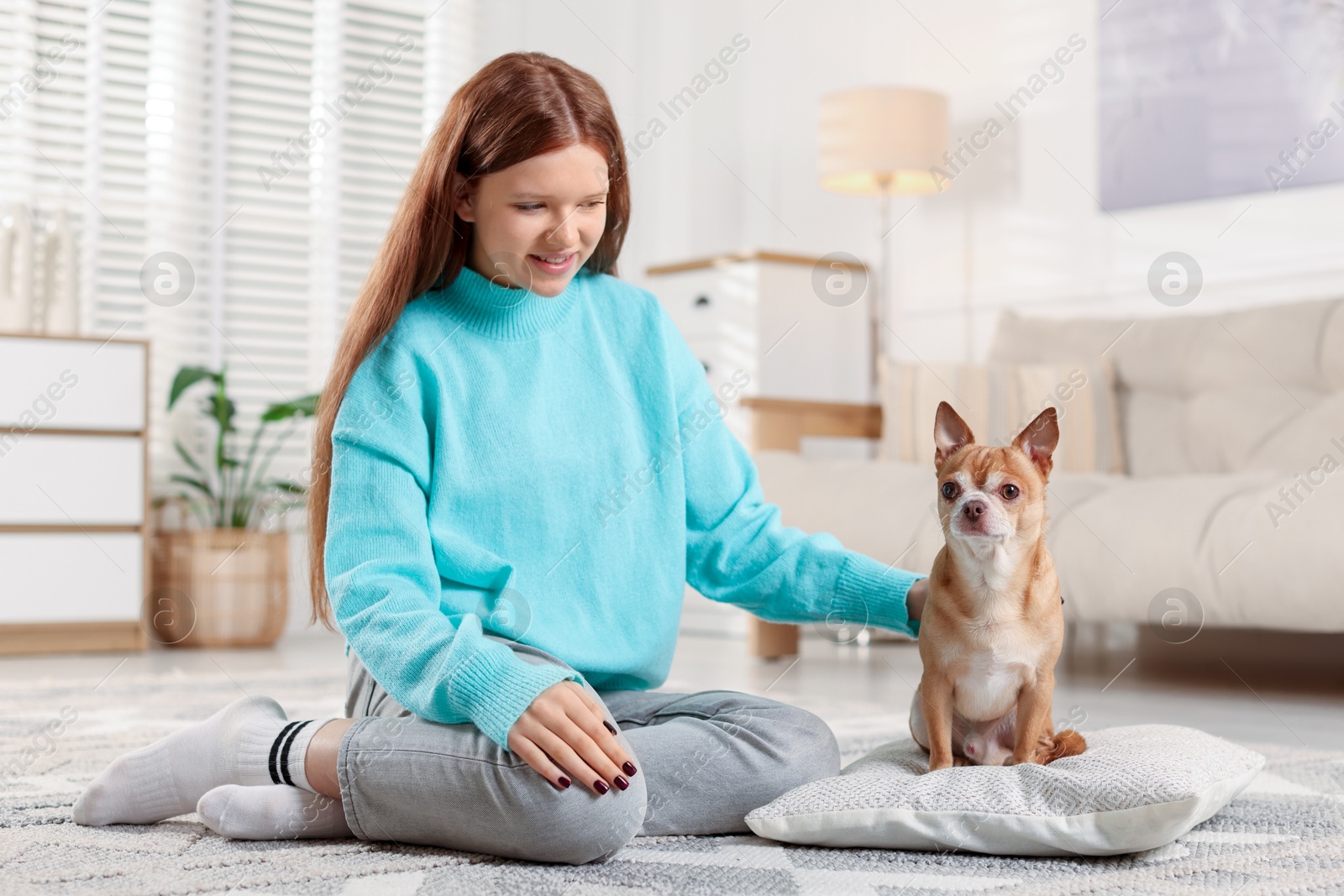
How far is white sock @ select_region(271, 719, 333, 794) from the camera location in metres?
1.17

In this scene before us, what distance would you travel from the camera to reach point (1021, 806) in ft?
3.61

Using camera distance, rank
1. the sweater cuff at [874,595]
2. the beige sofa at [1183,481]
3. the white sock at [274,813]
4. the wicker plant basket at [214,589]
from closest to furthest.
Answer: the white sock at [274,813] → the sweater cuff at [874,595] → the beige sofa at [1183,481] → the wicker plant basket at [214,589]

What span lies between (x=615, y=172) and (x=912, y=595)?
1.70ft

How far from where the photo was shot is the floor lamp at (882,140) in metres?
3.58

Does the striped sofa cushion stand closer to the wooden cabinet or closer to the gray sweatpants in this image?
the wooden cabinet

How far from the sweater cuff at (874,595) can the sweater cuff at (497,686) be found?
1.25ft

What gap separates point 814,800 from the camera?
1.16 metres

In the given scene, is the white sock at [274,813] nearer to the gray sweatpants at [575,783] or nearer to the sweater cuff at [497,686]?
the gray sweatpants at [575,783]

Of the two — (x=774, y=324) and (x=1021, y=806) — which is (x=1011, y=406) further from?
(x=1021, y=806)

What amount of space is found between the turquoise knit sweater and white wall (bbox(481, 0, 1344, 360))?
2262mm

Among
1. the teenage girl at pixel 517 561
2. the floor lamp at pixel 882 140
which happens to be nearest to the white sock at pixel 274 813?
the teenage girl at pixel 517 561

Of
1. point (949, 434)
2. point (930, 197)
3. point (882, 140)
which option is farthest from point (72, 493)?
point (949, 434)

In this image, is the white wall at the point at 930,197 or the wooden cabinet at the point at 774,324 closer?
the white wall at the point at 930,197

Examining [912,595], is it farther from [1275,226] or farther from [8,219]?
[8,219]
